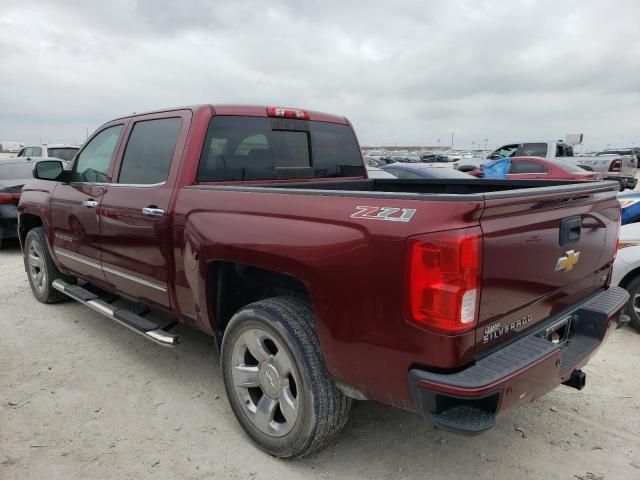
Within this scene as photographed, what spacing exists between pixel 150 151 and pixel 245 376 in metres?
1.83

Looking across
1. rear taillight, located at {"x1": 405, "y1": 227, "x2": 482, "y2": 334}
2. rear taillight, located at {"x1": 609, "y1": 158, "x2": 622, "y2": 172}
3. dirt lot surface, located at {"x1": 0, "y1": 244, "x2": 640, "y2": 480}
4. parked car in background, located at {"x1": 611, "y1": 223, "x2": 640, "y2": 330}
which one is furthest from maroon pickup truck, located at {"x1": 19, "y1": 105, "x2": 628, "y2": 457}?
rear taillight, located at {"x1": 609, "y1": 158, "x2": 622, "y2": 172}

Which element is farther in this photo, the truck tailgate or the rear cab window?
the rear cab window

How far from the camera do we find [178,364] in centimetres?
384

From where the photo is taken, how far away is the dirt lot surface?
257 centimetres

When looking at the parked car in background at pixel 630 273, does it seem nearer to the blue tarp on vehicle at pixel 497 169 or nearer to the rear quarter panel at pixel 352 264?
the rear quarter panel at pixel 352 264

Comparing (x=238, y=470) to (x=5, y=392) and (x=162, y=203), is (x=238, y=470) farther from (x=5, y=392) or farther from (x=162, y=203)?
(x=5, y=392)

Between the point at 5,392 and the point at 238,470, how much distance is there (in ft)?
6.44

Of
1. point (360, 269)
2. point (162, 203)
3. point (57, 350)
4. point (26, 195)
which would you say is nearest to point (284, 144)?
point (162, 203)

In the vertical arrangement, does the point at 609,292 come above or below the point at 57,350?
above

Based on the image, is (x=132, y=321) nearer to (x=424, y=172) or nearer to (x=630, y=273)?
(x=630, y=273)

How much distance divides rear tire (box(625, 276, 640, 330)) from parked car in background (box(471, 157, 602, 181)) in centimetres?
731

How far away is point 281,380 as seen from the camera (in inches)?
100

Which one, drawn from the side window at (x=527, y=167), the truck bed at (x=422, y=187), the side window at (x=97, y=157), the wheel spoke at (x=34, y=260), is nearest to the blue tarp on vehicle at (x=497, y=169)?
the side window at (x=527, y=167)

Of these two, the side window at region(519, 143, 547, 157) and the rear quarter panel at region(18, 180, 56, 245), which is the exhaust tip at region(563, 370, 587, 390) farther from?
the side window at region(519, 143, 547, 157)
